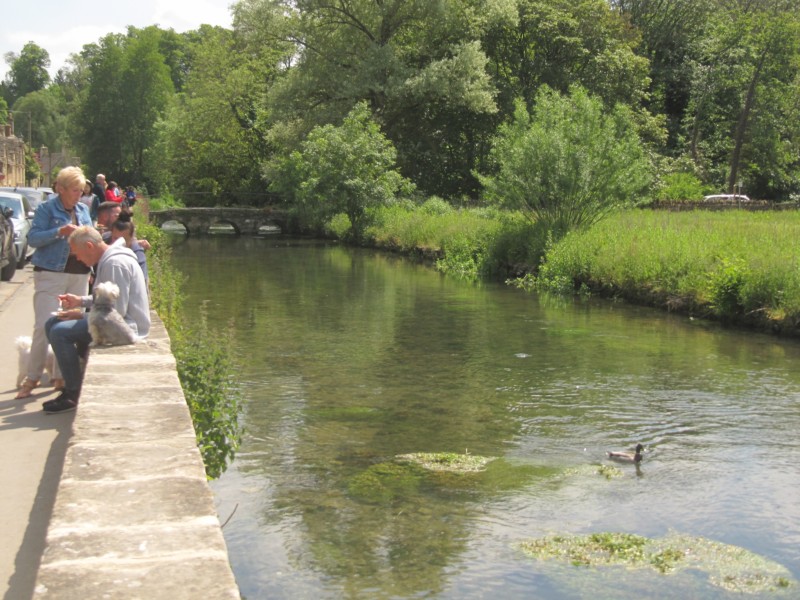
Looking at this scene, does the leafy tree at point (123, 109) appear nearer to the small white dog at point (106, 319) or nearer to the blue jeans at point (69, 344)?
the blue jeans at point (69, 344)

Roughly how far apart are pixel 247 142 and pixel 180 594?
59.3 metres

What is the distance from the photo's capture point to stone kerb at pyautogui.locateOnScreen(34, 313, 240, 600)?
3.20 m

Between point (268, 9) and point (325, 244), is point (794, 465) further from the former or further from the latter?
point (268, 9)

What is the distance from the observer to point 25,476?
20.7 ft

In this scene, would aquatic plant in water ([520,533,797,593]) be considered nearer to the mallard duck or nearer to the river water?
the river water

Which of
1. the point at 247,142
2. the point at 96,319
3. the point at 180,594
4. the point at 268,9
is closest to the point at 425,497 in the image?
the point at 96,319

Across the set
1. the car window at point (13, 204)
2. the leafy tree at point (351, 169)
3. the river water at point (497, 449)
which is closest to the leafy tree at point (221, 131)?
the leafy tree at point (351, 169)

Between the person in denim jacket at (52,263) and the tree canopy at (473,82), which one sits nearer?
the person in denim jacket at (52,263)

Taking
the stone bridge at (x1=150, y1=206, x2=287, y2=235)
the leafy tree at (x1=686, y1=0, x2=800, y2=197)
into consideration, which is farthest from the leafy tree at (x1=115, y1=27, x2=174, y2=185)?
the leafy tree at (x1=686, y1=0, x2=800, y2=197)

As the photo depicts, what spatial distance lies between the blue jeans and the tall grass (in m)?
13.6

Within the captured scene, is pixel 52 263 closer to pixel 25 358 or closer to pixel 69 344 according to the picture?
pixel 25 358

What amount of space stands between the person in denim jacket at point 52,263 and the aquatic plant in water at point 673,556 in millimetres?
4502

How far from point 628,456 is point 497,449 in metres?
1.35

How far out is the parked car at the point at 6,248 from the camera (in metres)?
18.4
